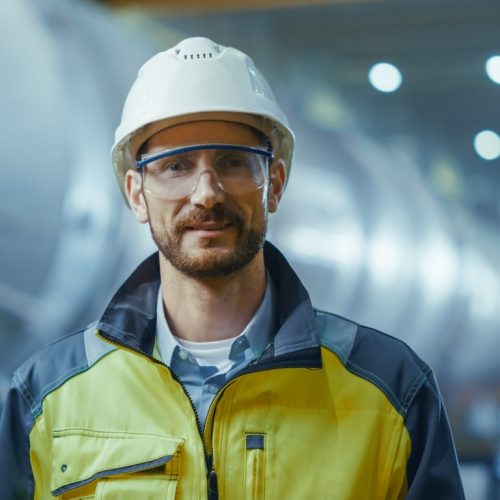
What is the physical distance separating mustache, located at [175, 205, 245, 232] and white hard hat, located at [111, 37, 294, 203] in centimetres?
14

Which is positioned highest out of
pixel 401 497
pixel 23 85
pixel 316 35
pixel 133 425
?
pixel 316 35

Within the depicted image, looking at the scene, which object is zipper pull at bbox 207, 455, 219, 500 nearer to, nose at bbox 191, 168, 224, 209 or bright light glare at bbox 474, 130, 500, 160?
nose at bbox 191, 168, 224, 209

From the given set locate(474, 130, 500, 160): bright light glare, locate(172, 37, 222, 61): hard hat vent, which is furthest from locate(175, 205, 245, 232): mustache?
locate(474, 130, 500, 160): bright light glare

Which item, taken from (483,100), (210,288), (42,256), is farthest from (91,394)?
(483,100)

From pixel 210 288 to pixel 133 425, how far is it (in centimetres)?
20

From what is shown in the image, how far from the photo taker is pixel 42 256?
206 cm

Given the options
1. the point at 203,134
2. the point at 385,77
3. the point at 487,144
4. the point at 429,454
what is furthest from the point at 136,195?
the point at 385,77

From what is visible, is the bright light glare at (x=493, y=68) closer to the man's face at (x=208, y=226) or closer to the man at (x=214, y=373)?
the man at (x=214, y=373)

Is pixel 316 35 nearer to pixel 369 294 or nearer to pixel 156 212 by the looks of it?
pixel 369 294

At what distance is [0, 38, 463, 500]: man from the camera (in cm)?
115

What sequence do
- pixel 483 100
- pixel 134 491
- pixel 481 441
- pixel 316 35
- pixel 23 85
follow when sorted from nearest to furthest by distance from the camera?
pixel 134 491, pixel 23 85, pixel 481 441, pixel 483 100, pixel 316 35

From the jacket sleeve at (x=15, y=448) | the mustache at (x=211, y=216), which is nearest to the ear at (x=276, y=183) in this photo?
the mustache at (x=211, y=216)

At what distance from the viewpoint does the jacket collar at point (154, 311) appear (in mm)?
1187

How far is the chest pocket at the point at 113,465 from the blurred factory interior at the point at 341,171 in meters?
0.90
